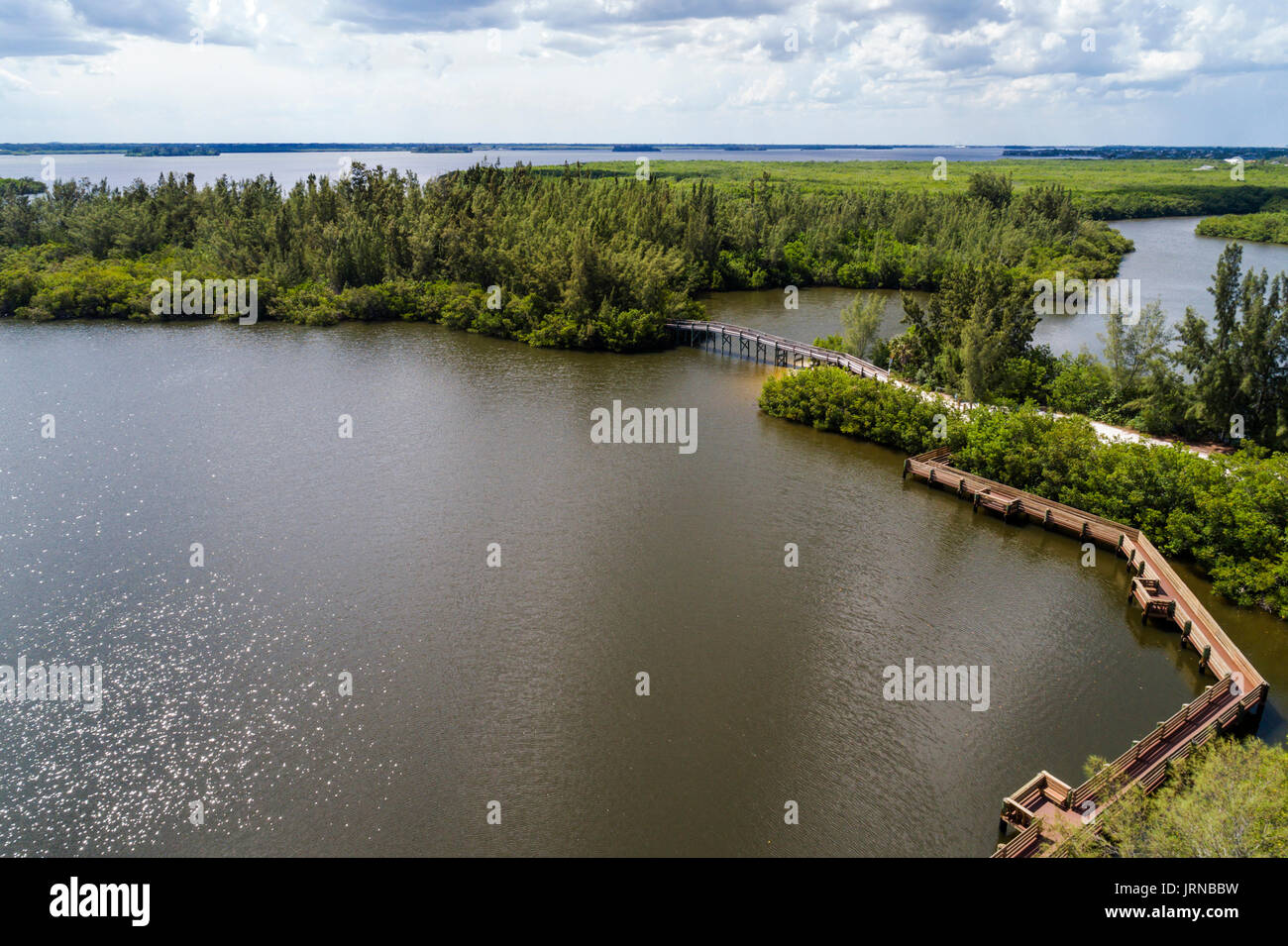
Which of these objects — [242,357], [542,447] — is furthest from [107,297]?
[542,447]

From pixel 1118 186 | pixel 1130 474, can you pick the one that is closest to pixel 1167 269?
pixel 1130 474

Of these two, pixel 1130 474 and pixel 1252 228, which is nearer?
pixel 1130 474

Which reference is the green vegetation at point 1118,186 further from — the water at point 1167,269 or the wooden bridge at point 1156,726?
the wooden bridge at point 1156,726

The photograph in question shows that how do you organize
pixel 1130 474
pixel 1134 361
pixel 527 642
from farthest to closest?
pixel 1134 361 < pixel 1130 474 < pixel 527 642
